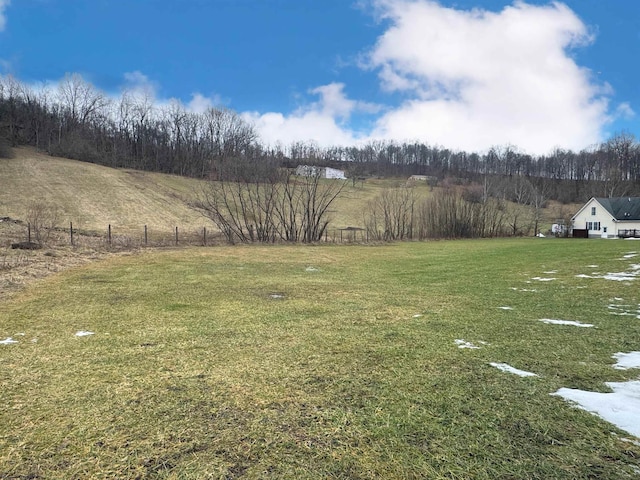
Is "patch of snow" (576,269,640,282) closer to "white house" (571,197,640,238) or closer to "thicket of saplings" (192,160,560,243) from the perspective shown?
"thicket of saplings" (192,160,560,243)

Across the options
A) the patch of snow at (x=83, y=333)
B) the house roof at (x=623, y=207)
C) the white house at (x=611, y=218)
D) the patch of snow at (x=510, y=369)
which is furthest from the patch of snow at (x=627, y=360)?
the house roof at (x=623, y=207)

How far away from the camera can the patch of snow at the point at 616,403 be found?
257 centimetres

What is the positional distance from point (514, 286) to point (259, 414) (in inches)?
315

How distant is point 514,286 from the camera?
900 cm

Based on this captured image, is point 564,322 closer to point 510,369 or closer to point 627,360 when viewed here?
point 627,360

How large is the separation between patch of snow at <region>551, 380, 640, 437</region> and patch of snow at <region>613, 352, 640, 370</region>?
Answer: 405mm

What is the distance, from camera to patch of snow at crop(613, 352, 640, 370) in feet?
12.0

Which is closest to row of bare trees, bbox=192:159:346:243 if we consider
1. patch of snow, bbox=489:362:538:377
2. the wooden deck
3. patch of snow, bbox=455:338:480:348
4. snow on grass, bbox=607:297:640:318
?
snow on grass, bbox=607:297:640:318

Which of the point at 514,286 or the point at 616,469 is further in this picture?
the point at 514,286

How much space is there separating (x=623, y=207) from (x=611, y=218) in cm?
172

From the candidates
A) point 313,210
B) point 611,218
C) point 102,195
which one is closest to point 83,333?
point 313,210

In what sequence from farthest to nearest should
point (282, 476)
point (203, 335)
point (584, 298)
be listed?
point (584, 298)
point (203, 335)
point (282, 476)

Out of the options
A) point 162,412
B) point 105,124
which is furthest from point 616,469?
point 105,124

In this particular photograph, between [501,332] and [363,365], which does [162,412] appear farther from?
[501,332]
